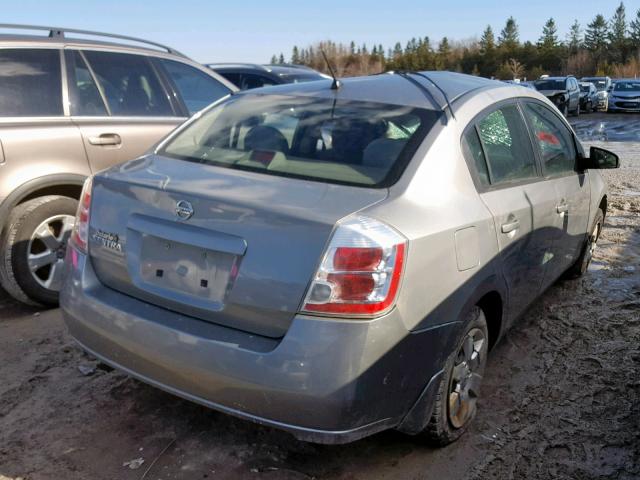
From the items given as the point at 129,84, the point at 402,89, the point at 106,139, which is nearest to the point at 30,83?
the point at 106,139

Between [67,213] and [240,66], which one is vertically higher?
[240,66]

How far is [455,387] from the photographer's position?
287cm

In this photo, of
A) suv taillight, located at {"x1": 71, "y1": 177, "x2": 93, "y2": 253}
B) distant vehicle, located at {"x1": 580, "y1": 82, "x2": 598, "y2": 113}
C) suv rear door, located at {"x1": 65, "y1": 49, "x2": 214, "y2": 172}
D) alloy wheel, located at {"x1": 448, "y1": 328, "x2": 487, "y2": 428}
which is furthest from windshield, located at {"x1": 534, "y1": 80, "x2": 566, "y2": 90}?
suv taillight, located at {"x1": 71, "y1": 177, "x2": 93, "y2": 253}

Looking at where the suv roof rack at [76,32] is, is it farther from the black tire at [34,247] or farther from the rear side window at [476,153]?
the rear side window at [476,153]

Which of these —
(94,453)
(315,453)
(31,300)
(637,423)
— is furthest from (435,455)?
(31,300)

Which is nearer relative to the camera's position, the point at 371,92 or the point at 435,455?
the point at 435,455

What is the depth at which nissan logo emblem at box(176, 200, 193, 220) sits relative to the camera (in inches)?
98.0

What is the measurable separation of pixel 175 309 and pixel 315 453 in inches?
37.1

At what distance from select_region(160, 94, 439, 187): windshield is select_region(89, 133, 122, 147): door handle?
4.36ft

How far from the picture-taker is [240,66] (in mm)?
10852

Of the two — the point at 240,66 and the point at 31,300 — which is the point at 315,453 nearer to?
the point at 31,300

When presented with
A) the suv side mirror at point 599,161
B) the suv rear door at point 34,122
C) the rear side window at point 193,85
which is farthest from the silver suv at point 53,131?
the suv side mirror at point 599,161

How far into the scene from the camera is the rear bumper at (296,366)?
2.25m

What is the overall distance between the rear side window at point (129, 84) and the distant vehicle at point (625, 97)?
2844cm
